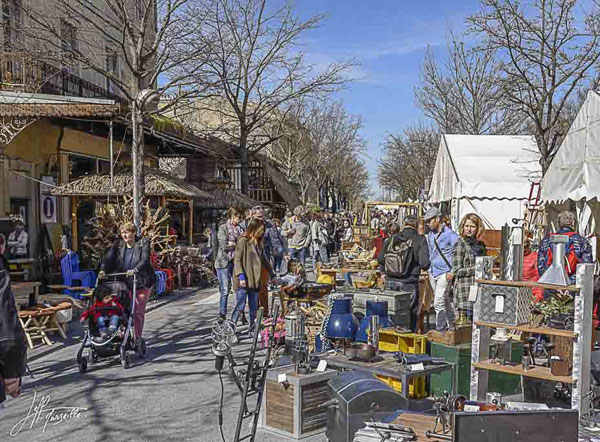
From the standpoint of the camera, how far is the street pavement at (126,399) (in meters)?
5.55

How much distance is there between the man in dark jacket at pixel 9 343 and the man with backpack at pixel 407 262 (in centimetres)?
576

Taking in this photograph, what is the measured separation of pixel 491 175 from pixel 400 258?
31.8 ft

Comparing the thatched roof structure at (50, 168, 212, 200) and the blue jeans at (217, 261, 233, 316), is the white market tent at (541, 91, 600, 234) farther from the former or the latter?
the thatched roof structure at (50, 168, 212, 200)

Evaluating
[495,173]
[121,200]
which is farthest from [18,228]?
[495,173]

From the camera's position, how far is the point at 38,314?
29.3 ft

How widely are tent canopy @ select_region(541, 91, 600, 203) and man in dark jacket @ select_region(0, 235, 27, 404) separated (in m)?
9.09

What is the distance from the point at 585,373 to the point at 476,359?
2.93 feet

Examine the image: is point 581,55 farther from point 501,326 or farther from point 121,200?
point 501,326

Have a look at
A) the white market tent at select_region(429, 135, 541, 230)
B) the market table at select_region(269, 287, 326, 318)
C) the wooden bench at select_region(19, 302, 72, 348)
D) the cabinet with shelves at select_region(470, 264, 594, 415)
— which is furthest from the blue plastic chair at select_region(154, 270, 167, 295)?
the cabinet with shelves at select_region(470, 264, 594, 415)

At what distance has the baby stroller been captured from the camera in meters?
7.59

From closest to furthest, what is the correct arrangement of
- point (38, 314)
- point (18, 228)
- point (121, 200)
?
point (38, 314)
point (18, 228)
point (121, 200)

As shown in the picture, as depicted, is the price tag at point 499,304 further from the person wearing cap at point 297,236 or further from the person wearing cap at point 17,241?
the person wearing cap at point 297,236

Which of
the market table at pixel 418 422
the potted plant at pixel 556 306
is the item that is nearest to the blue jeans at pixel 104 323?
the market table at pixel 418 422

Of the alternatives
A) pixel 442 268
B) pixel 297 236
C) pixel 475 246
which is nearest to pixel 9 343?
pixel 442 268
